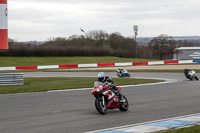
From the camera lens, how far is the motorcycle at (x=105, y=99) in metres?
10.2

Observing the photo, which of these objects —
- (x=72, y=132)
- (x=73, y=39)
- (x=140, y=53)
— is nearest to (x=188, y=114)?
(x=72, y=132)

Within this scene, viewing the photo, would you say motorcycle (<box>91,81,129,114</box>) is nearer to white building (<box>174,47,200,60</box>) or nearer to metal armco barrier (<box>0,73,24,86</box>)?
metal armco barrier (<box>0,73,24,86</box>)

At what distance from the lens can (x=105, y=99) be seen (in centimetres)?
1052

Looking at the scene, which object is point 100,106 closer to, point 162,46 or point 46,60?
point 46,60

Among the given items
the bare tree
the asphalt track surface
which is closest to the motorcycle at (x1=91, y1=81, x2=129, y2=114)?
the asphalt track surface

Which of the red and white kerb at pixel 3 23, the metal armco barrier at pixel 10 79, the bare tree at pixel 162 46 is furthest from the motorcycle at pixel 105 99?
the bare tree at pixel 162 46

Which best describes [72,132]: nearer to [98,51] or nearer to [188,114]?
[188,114]

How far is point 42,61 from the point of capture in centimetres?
7212

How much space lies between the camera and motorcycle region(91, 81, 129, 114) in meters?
10.2

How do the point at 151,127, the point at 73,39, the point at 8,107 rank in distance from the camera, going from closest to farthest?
the point at 151,127 < the point at 8,107 < the point at 73,39

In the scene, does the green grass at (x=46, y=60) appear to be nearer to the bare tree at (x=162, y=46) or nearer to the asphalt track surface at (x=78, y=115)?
the bare tree at (x=162, y=46)

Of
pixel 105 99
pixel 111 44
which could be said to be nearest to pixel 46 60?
pixel 111 44

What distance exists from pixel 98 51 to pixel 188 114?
3177 inches

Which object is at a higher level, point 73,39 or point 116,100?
point 73,39
